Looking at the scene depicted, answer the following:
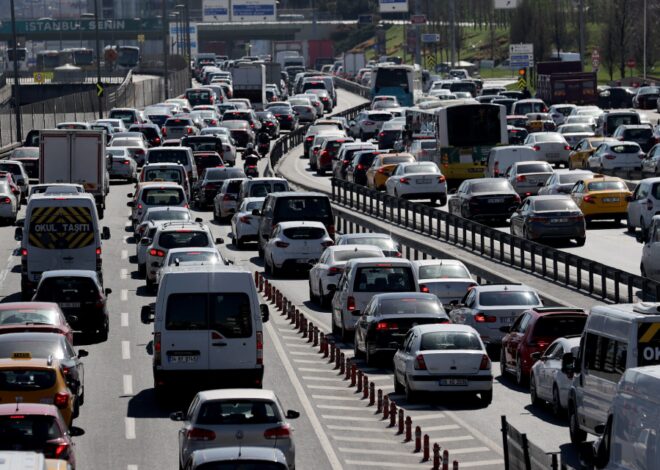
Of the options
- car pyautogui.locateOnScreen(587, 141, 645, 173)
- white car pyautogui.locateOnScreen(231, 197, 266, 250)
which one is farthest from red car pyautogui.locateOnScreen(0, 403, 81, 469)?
car pyautogui.locateOnScreen(587, 141, 645, 173)

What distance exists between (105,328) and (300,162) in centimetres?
5074

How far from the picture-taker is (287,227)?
43375mm

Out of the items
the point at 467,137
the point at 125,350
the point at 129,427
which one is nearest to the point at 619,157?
the point at 467,137

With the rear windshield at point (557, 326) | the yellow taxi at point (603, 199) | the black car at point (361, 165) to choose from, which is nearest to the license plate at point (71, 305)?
the rear windshield at point (557, 326)

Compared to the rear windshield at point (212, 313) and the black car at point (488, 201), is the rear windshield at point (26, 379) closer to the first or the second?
the rear windshield at point (212, 313)

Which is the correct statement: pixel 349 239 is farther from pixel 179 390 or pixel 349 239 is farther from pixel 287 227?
pixel 179 390

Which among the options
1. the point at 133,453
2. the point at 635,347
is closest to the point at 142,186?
the point at 133,453

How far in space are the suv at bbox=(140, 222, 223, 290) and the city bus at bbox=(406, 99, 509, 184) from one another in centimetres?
2291

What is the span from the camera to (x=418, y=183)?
189 feet

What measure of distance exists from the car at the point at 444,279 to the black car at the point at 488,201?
46.1 ft

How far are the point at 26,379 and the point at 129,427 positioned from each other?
2.28 m

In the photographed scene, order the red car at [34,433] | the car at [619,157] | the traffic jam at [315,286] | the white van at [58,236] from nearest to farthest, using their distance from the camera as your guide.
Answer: the red car at [34,433] < the traffic jam at [315,286] < the white van at [58,236] < the car at [619,157]

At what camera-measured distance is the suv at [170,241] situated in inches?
1564

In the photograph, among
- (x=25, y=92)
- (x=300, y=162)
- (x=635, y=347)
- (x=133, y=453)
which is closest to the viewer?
(x=635, y=347)
